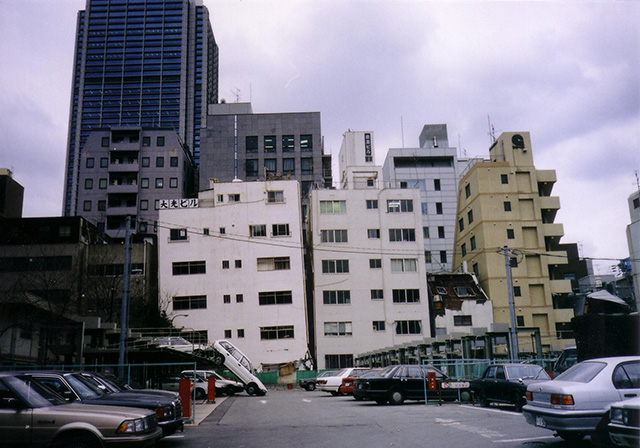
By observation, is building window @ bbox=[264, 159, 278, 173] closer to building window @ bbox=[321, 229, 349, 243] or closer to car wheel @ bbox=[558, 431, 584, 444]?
building window @ bbox=[321, 229, 349, 243]

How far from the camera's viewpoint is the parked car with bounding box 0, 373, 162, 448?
8.84m

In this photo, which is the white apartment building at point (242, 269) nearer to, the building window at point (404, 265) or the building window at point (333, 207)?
the building window at point (333, 207)

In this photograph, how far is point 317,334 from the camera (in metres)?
54.9

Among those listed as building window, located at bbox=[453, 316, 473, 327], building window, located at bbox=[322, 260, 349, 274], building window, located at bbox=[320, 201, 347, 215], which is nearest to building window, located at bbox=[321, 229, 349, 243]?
building window, located at bbox=[320, 201, 347, 215]

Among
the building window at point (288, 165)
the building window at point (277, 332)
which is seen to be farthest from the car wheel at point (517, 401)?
the building window at point (288, 165)

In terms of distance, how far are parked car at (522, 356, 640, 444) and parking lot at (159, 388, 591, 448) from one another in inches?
33.3

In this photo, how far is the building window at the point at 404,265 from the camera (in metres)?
57.5

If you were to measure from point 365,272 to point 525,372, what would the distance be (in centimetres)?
3796

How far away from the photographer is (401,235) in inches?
2303

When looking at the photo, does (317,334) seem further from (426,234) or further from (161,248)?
(426,234)

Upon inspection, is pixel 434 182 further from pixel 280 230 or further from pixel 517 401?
pixel 517 401

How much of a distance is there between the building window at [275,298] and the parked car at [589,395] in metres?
45.0

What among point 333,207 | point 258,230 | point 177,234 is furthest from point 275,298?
point 177,234

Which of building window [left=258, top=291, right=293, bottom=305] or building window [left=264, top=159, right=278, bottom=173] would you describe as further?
building window [left=264, top=159, right=278, bottom=173]
